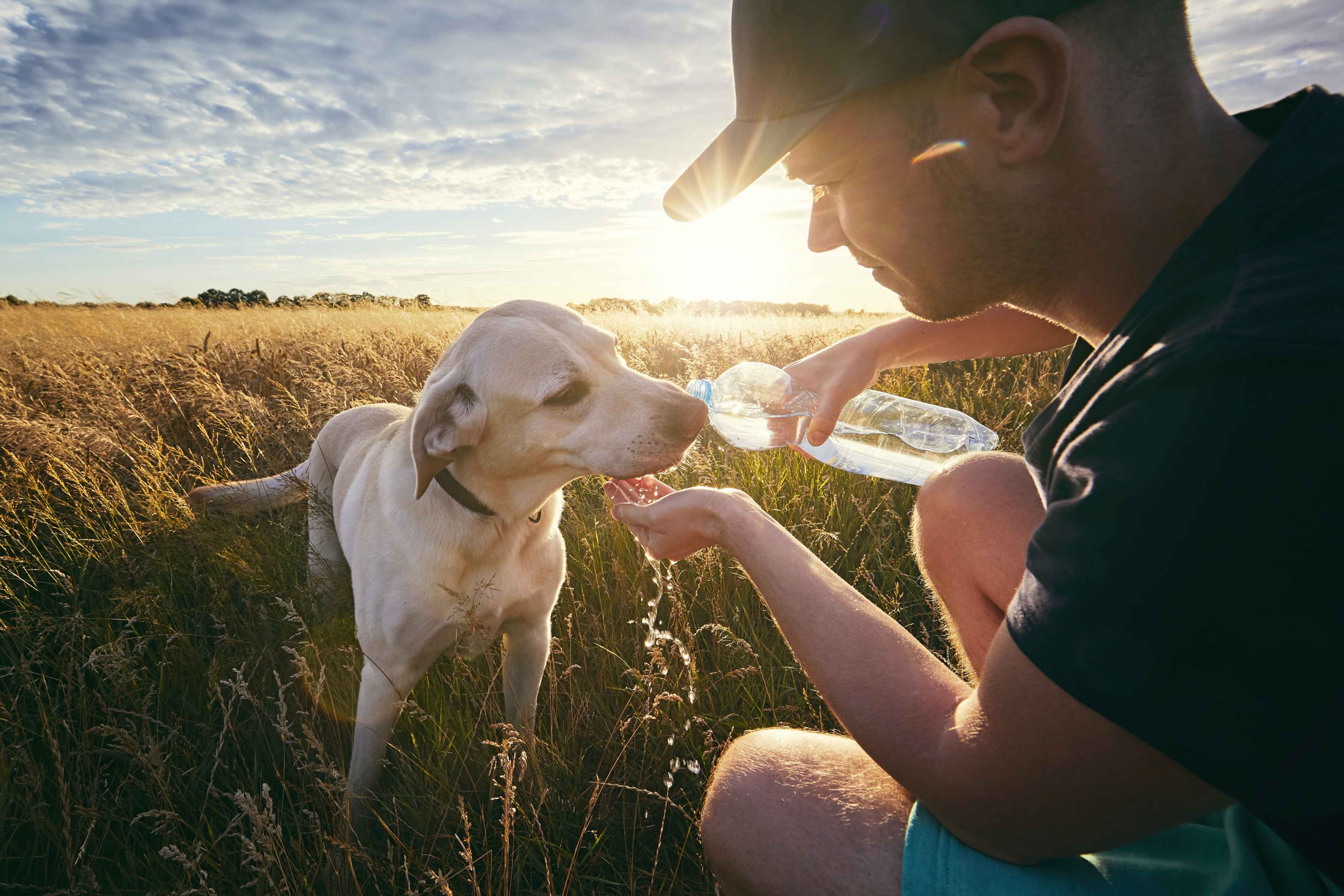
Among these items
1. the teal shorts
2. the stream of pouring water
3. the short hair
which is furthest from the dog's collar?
the short hair

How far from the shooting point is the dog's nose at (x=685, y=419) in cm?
263

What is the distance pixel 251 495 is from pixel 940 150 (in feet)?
14.2

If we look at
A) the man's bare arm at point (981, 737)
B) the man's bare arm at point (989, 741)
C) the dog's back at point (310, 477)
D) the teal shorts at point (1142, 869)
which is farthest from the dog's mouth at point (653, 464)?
the dog's back at point (310, 477)

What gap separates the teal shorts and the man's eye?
6.33 ft

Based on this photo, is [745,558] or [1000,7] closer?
[1000,7]

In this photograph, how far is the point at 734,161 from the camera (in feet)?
5.56

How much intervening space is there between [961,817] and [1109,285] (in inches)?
48.3

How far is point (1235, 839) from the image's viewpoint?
125 centimetres

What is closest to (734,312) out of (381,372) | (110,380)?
(381,372)

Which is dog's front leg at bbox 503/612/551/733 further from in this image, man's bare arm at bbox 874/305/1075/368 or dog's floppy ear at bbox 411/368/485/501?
man's bare arm at bbox 874/305/1075/368

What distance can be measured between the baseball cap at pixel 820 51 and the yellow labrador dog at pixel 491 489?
1.22 m

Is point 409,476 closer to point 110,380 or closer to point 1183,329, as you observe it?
point 1183,329

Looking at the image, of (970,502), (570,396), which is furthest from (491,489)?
(970,502)

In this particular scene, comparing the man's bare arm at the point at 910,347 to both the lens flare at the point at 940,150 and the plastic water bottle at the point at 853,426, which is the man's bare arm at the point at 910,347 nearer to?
the plastic water bottle at the point at 853,426
